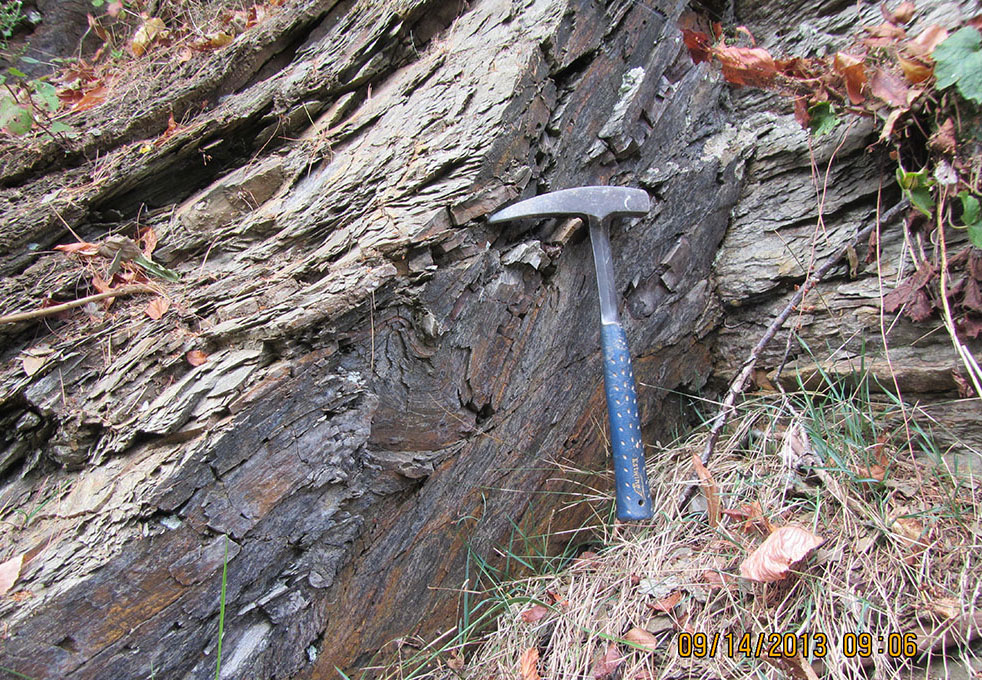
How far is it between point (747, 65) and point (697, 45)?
282 millimetres

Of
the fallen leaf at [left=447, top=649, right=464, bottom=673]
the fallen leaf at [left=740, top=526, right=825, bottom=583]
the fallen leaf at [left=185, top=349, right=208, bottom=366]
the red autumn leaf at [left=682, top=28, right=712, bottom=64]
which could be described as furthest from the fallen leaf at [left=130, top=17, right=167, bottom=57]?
the fallen leaf at [left=740, top=526, right=825, bottom=583]

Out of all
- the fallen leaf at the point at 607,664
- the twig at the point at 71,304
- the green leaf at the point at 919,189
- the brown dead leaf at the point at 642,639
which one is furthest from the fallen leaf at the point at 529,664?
the green leaf at the point at 919,189

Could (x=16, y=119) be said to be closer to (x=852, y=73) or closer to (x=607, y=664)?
(x=607, y=664)

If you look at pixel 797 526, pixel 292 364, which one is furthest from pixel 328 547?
pixel 797 526

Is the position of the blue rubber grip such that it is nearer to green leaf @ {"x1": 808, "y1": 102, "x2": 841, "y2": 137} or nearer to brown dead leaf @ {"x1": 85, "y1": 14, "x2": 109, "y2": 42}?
green leaf @ {"x1": 808, "y1": 102, "x2": 841, "y2": 137}

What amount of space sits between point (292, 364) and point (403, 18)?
1.76m

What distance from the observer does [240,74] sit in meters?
2.77

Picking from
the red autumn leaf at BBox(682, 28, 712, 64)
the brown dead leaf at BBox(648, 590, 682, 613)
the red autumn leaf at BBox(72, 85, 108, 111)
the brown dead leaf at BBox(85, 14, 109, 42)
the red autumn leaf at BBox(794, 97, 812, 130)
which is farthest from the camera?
the brown dead leaf at BBox(85, 14, 109, 42)

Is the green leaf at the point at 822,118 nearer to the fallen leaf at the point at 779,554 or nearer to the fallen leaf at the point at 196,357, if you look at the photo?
the fallen leaf at the point at 779,554

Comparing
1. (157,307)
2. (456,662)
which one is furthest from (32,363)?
(456,662)

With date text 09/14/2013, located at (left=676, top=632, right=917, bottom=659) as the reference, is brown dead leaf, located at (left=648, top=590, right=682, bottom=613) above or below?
above

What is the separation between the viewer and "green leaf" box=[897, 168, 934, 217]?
191 cm

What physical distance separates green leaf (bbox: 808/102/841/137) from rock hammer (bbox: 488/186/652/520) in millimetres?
729

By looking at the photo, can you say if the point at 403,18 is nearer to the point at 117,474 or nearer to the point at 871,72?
the point at 871,72
